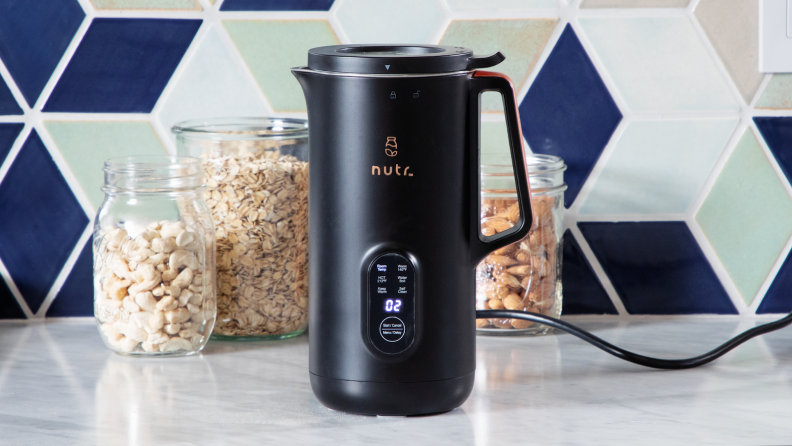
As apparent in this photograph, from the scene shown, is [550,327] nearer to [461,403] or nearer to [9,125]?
[461,403]

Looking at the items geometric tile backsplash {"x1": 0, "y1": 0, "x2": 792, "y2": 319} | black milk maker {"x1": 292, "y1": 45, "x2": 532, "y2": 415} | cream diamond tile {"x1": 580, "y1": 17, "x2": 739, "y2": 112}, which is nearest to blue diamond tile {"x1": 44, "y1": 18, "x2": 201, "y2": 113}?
geometric tile backsplash {"x1": 0, "y1": 0, "x2": 792, "y2": 319}

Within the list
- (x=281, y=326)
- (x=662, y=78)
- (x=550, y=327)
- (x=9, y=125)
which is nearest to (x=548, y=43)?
(x=662, y=78)

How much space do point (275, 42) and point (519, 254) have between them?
0.37 m

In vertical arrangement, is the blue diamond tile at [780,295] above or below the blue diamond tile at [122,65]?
below

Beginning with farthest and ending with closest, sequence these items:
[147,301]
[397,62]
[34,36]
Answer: [34,36] < [147,301] < [397,62]

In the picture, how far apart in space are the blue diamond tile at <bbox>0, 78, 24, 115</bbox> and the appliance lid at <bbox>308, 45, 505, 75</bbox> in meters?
0.49

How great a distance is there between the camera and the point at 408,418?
0.60 m

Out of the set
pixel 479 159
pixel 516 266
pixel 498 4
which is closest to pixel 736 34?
pixel 498 4

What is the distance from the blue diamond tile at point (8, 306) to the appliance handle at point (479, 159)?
23.9 inches

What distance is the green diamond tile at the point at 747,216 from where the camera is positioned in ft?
2.98

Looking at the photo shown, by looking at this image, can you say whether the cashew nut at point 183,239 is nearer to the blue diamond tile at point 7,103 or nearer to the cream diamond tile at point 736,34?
the blue diamond tile at point 7,103

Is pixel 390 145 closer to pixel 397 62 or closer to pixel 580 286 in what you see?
pixel 397 62

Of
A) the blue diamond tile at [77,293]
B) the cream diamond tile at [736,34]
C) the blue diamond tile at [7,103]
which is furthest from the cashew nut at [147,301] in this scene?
the cream diamond tile at [736,34]

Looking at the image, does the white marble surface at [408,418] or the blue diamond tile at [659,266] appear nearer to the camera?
the white marble surface at [408,418]
